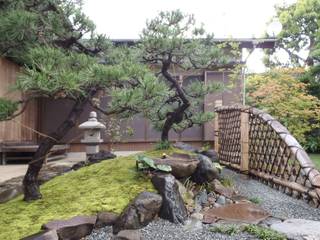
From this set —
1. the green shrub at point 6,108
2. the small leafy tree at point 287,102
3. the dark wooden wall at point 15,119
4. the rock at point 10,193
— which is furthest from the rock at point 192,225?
the small leafy tree at point 287,102

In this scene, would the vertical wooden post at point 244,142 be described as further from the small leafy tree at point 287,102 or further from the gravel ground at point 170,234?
the small leafy tree at point 287,102

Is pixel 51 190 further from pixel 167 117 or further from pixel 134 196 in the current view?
pixel 167 117

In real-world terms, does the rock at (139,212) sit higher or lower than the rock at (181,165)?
lower

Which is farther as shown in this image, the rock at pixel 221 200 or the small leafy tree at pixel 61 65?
the rock at pixel 221 200

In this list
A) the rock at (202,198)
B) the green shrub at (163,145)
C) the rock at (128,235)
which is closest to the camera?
the rock at (128,235)

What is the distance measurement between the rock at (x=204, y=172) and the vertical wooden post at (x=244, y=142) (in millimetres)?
1514

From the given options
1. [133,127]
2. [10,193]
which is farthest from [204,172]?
[133,127]

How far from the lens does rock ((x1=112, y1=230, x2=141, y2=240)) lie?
2488 mm

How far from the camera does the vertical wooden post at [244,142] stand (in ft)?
17.5

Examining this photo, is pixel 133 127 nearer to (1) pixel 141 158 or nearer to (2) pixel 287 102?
(2) pixel 287 102

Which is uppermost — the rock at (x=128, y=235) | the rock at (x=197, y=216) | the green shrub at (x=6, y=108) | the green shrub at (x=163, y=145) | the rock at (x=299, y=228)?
the green shrub at (x=6, y=108)

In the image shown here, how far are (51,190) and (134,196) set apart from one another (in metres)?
0.91

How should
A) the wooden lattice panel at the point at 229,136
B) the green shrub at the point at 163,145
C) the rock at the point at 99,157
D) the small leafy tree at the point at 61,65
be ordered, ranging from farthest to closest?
1. the wooden lattice panel at the point at 229,136
2. the rock at the point at 99,157
3. the green shrub at the point at 163,145
4. the small leafy tree at the point at 61,65

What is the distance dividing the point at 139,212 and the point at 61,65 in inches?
49.1
